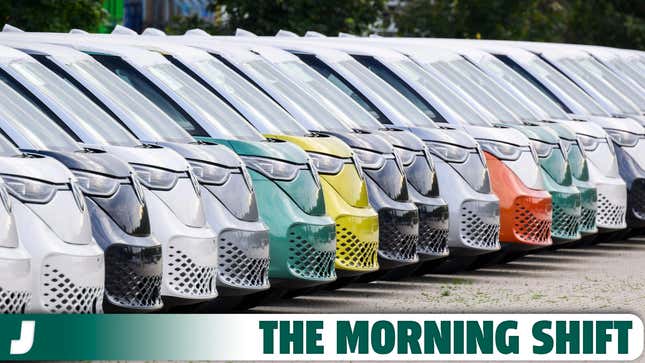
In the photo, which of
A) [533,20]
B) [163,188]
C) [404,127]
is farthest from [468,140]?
[533,20]

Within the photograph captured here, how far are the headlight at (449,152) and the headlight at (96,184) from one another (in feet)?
13.9

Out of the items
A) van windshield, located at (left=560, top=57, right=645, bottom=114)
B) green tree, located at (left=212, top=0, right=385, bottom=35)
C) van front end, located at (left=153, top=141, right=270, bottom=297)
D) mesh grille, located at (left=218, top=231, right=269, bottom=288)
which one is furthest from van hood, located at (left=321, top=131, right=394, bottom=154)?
green tree, located at (left=212, top=0, right=385, bottom=35)

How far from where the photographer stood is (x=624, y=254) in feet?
51.2

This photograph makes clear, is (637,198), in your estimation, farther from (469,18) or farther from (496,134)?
(469,18)

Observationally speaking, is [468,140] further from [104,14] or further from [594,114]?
[104,14]

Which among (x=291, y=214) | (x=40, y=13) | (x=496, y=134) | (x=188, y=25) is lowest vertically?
(x=291, y=214)

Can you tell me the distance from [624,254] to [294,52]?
349 cm

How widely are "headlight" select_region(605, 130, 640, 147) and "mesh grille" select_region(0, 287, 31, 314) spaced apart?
886cm

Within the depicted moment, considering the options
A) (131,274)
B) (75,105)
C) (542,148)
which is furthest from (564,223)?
(131,274)

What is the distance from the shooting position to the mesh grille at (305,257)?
10797 millimetres

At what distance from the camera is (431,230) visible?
12.5 meters

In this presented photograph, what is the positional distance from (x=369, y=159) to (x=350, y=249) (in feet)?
2.58

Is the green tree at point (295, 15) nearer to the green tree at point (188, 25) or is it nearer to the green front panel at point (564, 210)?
the green tree at point (188, 25)

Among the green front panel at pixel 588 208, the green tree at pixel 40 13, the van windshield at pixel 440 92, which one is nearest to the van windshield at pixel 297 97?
the van windshield at pixel 440 92
